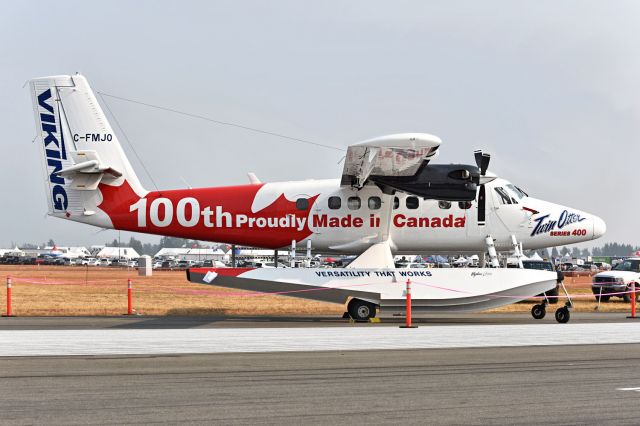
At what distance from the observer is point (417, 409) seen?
A: 8.11 metres

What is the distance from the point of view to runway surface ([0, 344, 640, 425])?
7715 millimetres

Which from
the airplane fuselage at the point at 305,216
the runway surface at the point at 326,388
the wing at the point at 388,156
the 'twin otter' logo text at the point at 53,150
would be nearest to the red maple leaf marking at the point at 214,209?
the airplane fuselage at the point at 305,216

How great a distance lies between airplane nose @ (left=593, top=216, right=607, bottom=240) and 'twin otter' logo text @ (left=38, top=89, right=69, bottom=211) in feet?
56.2

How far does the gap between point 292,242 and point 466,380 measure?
599 inches

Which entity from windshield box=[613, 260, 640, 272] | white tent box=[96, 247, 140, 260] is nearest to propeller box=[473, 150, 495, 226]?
windshield box=[613, 260, 640, 272]

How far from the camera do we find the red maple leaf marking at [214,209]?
24734 millimetres

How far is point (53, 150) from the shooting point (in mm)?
24656

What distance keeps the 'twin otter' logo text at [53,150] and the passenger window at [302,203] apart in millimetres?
7214

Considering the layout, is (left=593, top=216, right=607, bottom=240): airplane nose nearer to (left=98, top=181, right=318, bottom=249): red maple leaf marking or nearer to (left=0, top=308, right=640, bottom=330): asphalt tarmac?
(left=0, top=308, right=640, bottom=330): asphalt tarmac

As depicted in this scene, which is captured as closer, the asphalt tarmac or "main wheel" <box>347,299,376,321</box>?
the asphalt tarmac

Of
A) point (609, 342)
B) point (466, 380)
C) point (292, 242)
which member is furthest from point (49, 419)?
point (292, 242)

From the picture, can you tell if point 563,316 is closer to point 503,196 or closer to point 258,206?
point 503,196

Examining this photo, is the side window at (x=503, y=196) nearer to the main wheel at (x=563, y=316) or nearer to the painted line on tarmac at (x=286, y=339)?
the main wheel at (x=563, y=316)

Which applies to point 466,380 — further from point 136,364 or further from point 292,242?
point 292,242
